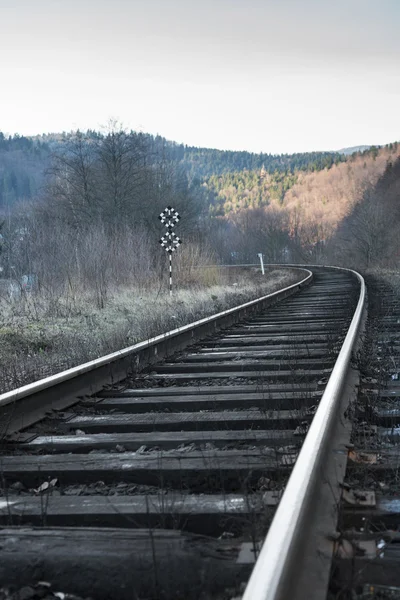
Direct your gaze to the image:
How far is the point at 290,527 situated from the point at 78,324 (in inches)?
386

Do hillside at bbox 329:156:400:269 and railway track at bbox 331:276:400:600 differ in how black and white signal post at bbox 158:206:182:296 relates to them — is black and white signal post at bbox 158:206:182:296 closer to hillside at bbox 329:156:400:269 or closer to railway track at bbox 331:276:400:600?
railway track at bbox 331:276:400:600

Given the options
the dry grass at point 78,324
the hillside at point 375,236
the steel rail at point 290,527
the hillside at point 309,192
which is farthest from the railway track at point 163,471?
the hillside at point 309,192

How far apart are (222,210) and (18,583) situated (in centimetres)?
17825

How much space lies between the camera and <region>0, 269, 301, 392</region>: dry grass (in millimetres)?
7581

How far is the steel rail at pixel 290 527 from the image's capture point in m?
1.77

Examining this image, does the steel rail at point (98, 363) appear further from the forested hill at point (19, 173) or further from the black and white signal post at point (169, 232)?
the forested hill at point (19, 173)

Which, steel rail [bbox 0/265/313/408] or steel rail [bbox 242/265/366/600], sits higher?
steel rail [bbox 242/265/366/600]

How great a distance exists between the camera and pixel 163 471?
3.37 meters

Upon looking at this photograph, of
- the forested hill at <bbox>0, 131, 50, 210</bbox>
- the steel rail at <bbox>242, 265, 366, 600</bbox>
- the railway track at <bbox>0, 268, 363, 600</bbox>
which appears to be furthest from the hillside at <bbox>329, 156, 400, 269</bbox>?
the forested hill at <bbox>0, 131, 50, 210</bbox>

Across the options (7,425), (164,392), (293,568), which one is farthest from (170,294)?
(293,568)

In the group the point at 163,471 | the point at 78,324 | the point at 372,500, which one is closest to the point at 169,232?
the point at 78,324

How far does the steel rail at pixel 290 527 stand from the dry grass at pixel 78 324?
329cm

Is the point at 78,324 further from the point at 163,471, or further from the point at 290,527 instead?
the point at 290,527

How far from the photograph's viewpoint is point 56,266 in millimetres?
15203
